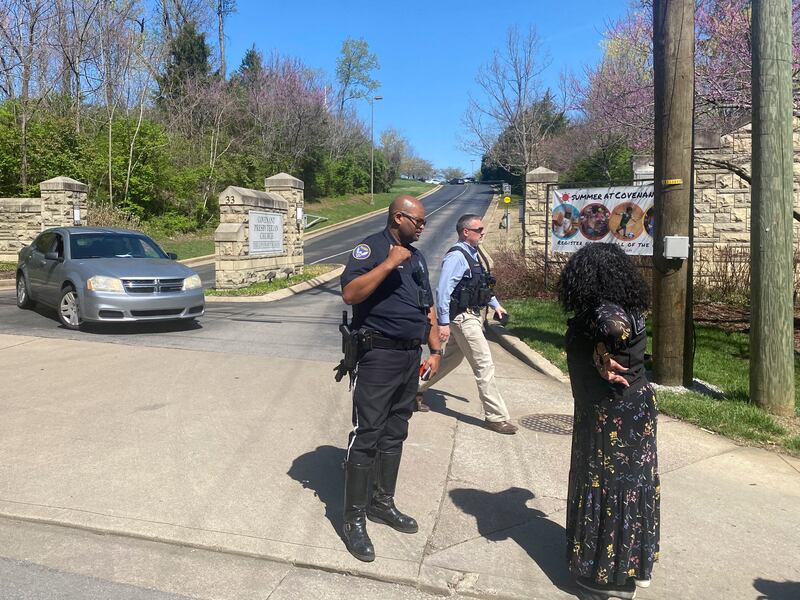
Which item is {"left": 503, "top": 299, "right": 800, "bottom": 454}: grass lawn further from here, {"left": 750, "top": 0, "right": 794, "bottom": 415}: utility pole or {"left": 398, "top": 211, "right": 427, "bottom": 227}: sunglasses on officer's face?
{"left": 398, "top": 211, "right": 427, "bottom": 227}: sunglasses on officer's face

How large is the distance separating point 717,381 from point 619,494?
4584mm

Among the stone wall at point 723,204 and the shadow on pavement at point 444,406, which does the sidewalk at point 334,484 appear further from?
the stone wall at point 723,204

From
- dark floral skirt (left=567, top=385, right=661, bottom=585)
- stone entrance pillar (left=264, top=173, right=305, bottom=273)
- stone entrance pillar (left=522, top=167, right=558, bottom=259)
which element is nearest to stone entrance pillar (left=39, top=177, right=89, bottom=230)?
stone entrance pillar (left=264, top=173, right=305, bottom=273)

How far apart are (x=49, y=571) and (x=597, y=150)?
3407cm

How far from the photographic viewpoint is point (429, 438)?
5.22 m

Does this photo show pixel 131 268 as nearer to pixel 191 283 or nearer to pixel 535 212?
pixel 191 283

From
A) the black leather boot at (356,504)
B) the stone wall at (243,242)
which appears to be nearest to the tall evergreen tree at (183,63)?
the stone wall at (243,242)

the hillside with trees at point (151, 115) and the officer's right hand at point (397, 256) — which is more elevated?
the hillside with trees at point (151, 115)

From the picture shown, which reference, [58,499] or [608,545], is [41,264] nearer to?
[58,499]

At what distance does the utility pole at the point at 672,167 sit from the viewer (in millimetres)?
6062

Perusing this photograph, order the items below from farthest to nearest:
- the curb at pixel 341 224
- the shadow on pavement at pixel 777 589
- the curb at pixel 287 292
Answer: the curb at pixel 341 224 < the curb at pixel 287 292 < the shadow on pavement at pixel 777 589

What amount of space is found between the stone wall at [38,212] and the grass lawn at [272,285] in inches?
277

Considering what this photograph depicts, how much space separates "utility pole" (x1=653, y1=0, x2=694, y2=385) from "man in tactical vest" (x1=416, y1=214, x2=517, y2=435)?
6.63ft

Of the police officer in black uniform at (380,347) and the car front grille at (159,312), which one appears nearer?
the police officer in black uniform at (380,347)
